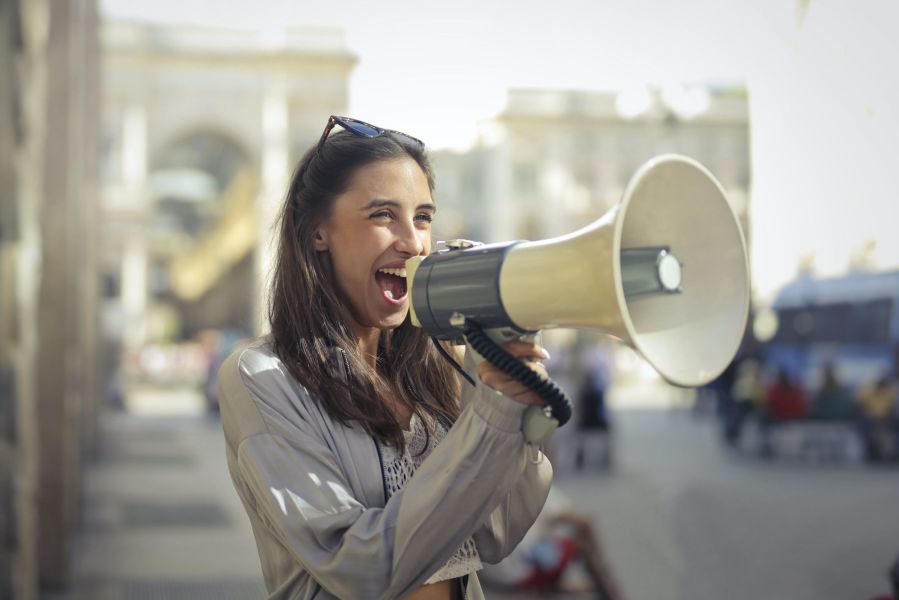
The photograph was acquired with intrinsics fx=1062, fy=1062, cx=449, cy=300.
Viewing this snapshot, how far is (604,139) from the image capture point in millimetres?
4066


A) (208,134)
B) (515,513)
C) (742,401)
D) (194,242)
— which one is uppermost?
(194,242)

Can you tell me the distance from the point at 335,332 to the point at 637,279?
484mm

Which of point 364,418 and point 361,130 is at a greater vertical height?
point 361,130

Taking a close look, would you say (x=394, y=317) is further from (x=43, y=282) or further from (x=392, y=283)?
(x=43, y=282)

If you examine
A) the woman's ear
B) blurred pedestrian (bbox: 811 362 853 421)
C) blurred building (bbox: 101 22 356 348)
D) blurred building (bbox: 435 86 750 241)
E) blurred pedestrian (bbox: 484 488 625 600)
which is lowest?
blurred pedestrian (bbox: 484 488 625 600)

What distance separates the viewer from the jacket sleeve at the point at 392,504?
48.6 inches

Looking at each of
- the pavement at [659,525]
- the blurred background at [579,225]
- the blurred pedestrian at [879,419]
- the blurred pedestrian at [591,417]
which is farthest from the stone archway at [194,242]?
the blurred pedestrian at [879,419]

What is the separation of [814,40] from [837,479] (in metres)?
3.06

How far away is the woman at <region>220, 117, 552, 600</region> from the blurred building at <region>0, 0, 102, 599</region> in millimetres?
2059

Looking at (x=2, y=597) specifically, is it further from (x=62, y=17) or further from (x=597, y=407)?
(x=597, y=407)

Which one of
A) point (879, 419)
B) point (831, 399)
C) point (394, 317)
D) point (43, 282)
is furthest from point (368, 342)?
point (831, 399)

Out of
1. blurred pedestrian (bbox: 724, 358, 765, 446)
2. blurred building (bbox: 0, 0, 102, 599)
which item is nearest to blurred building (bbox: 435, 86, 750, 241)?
blurred building (bbox: 0, 0, 102, 599)

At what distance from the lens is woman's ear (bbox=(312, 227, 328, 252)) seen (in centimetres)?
158

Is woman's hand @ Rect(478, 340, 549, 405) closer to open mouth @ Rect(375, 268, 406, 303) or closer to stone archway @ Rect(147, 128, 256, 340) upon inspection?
open mouth @ Rect(375, 268, 406, 303)
